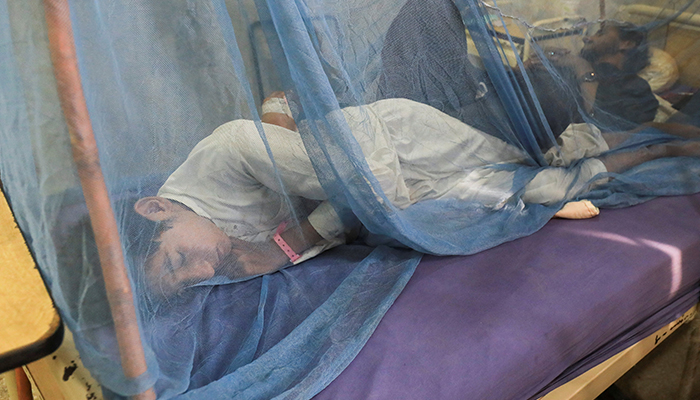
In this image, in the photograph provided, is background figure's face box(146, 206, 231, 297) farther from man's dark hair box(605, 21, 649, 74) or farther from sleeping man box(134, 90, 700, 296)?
man's dark hair box(605, 21, 649, 74)

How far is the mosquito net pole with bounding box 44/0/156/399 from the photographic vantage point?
2.16ft

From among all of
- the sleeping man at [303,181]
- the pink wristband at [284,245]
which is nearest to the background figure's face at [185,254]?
the sleeping man at [303,181]

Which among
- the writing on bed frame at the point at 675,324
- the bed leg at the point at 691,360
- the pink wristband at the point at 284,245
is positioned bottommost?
the bed leg at the point at 691,360

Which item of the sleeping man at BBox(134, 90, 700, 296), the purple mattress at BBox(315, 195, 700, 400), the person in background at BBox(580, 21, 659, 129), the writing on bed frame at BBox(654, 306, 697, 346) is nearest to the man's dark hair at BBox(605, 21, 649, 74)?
the person in background at BBox(580, 21, 659, 129)

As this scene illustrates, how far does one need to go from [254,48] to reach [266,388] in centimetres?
63

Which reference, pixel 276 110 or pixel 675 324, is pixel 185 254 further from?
pixel 675 324

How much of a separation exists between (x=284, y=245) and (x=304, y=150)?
0.29 metres

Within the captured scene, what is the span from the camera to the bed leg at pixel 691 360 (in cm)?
141

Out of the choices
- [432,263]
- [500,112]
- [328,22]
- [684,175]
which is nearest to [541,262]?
[432,263]

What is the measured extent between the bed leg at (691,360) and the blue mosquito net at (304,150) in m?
0.38

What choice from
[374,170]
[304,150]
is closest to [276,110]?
[304,150]

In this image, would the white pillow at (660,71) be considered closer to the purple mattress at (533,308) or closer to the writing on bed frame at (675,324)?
the purple mattress at (533,308)

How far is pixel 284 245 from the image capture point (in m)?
1.28

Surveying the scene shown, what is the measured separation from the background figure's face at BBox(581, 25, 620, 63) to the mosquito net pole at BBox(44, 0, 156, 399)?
1243 millimetres
